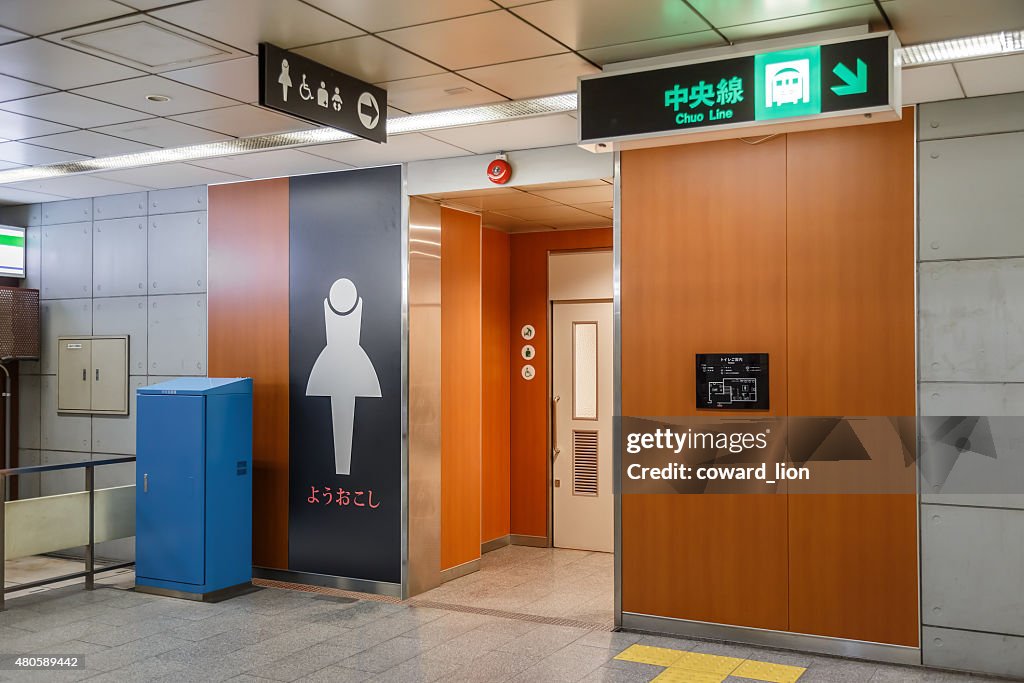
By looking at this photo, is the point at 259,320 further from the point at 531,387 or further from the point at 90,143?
the point at 531,387

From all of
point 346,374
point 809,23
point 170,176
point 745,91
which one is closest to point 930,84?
point 809,23

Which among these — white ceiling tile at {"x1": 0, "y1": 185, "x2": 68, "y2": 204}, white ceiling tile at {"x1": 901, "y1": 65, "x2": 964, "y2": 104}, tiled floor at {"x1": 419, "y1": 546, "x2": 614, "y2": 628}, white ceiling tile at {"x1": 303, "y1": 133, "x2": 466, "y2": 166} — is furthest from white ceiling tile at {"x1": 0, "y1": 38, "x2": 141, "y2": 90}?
tiled floor at {"x1": 419, "y1": 546, "x2": 614, "y2": 628}

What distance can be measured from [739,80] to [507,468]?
207 inches

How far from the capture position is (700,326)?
18.1 feet

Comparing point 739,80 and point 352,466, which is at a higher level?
point 739,80

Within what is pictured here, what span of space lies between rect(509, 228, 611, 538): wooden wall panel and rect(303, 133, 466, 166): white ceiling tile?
221cm

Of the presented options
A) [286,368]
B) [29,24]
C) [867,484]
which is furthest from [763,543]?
[29,24]

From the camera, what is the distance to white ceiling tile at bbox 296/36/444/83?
426cm

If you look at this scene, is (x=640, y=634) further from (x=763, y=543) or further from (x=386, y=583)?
(x=386, y=583)

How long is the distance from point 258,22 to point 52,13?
83 cm

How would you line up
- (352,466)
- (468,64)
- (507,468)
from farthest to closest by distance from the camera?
(507,468) → (352,466) → (468,64)

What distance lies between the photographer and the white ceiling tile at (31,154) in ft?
20.5

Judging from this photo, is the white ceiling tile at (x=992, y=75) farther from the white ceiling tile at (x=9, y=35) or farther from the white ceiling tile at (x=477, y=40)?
the white ceiling tile at (x=9, y=35)

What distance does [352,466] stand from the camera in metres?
6.83
